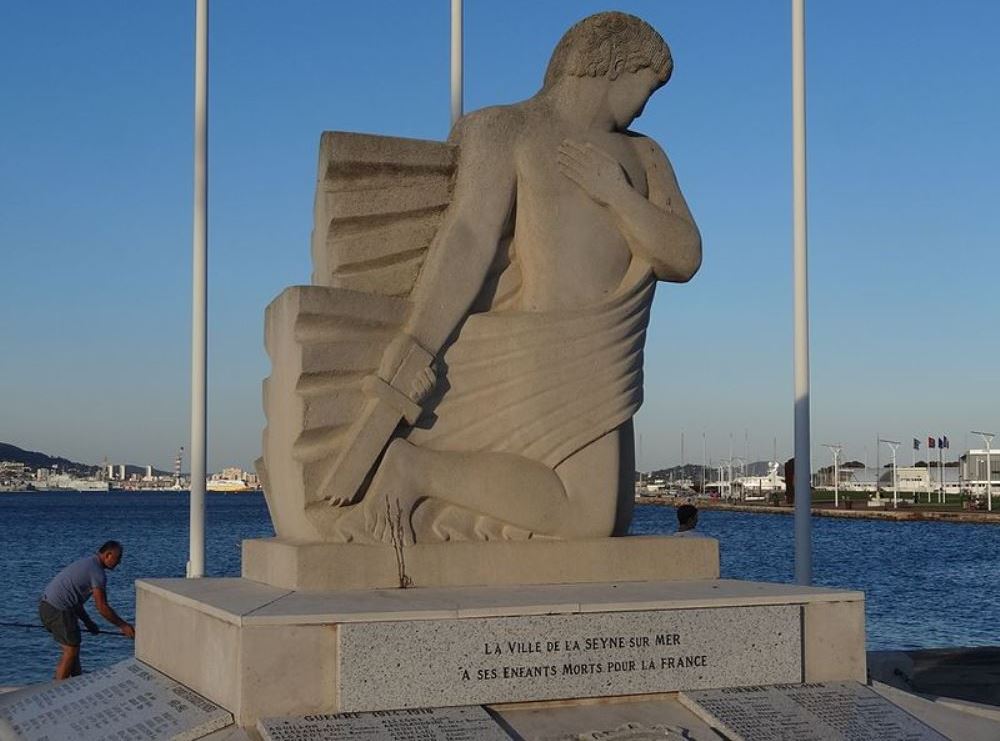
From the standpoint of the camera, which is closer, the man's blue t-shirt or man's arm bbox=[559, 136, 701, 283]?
man's arm bbox=[559, 136, 701, 283]

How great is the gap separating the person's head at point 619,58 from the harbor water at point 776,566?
450 inches

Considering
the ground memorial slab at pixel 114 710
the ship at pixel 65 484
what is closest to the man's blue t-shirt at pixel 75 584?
the ground memorial slab at pixel 114 710

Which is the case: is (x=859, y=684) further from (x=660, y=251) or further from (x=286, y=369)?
(x=286, y=369)

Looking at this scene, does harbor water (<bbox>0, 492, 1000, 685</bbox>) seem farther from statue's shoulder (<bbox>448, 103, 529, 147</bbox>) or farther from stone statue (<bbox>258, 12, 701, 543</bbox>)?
statue's shoulder (<bbox>448, 103, 529, 147</bbox>)

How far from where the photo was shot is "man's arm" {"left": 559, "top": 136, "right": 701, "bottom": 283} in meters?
7.38

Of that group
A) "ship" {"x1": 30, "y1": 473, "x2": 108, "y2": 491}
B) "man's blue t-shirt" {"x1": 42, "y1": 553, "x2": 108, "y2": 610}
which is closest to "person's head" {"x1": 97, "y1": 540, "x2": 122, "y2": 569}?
"man's blue t-shirt" {"x1": 42, "y1": 553, "x2": 108, "y2": 610}

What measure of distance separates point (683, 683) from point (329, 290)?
2.68 m

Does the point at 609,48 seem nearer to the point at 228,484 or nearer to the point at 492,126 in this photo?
the point at 492,126

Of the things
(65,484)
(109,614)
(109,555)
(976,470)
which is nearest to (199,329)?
(109,555)

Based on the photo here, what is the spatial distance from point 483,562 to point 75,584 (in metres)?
3.90

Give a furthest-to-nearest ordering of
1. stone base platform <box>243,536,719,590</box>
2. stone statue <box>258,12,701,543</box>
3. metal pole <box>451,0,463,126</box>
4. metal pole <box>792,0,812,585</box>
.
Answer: metal pole <box>451,0,463,126</box> → metal pole <box>792,0,812,585</box> → stone statue <box>258,12,701,543</box> → stone base platform <box>243,536,719,590</box>

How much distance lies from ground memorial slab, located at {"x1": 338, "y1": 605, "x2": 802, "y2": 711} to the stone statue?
104 centimetres

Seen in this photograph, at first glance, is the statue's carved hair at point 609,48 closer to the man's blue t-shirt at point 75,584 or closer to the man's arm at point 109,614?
the man's arm at point 109,614

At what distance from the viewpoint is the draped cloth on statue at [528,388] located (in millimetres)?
7113
